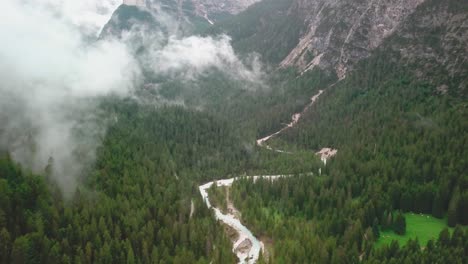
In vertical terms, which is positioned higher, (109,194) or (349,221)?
(109,194)

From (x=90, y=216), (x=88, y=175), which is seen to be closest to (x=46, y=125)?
(x=88, y=175)

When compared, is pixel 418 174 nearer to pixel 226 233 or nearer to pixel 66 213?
pixel 226 233

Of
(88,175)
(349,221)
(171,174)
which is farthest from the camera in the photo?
(171,174)

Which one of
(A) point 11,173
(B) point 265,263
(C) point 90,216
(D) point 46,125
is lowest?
(B) point 265,263

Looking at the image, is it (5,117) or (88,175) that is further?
(5,117)

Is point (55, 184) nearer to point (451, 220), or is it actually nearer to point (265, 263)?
point (265, 263)

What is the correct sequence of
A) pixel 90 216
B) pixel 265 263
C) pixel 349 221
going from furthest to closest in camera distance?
pixel 349 221 < pixel 90 216 < pixel 265 263
